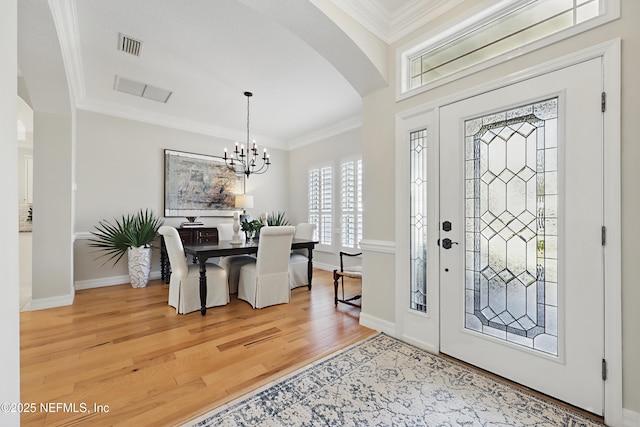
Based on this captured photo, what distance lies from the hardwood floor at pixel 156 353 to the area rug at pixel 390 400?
0.56ft

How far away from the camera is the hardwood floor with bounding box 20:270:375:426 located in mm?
1652

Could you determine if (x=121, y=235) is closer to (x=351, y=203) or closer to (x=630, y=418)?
(x=351, y=203)

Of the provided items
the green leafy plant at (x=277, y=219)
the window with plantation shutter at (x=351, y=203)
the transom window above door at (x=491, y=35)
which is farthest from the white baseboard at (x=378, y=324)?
the green leafy plant at (x=277, y=219)

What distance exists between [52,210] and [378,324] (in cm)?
393

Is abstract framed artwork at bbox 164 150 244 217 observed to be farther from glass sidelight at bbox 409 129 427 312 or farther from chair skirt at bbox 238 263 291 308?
glass sidelight at bbox 409 129 427 312

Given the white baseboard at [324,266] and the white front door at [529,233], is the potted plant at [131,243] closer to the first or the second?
the white baseboard at [324,266]

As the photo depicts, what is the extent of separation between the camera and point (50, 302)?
10.8ft

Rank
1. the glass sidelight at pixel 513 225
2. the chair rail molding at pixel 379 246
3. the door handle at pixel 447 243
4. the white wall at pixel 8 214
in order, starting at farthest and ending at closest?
the chair rail molding at pixel 379 246, the door handle at pixel 447 243, the glass sidelight at pixel 513 225, the white wall at pixel 8 214

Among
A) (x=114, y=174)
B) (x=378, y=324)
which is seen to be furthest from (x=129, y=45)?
(x=378, y=324)

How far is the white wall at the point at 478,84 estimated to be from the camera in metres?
1.46

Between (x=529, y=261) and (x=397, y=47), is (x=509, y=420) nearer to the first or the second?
(x=529, y=261)

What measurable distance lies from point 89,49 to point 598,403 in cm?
498

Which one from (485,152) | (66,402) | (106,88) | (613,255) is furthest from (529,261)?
(106,88)

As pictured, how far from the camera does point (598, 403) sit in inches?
61.2
